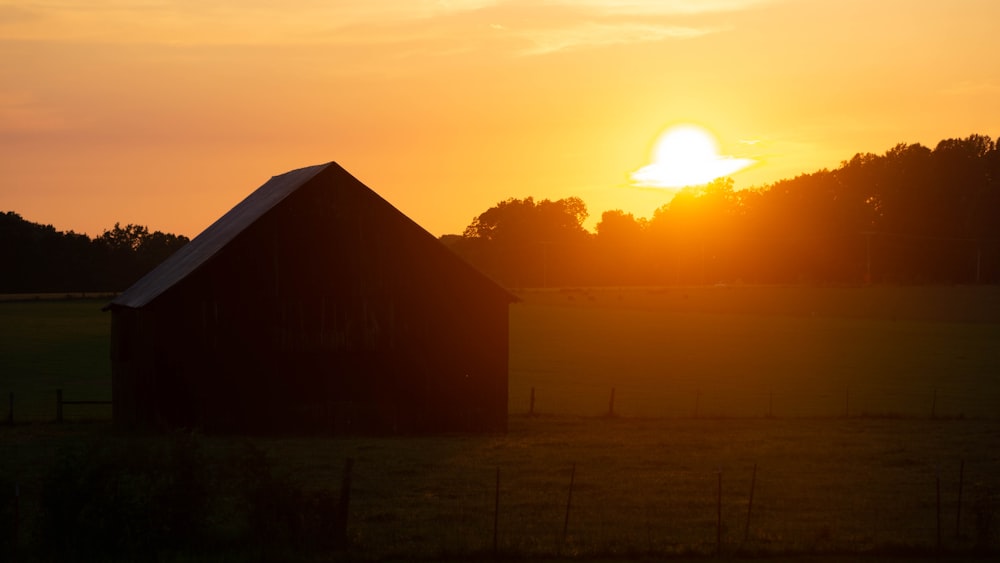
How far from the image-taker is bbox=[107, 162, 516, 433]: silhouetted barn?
34.9 m

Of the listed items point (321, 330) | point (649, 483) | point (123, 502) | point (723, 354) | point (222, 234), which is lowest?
point (723, 354)

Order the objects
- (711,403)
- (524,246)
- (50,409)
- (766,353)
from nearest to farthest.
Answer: (50,409), (711,403), (766,353), (524,246)

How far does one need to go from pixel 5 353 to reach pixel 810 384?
47.7 m

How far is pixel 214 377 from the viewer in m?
35.0

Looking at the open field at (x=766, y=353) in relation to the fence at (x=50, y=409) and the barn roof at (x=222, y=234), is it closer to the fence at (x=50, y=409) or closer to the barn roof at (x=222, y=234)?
the barn roof at (x=222, y=234)

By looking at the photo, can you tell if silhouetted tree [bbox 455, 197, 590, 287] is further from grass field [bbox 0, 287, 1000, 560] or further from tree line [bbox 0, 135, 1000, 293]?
grass field [bbox 0, 287, 1000, 560]

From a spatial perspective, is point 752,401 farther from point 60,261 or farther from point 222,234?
point 60,261

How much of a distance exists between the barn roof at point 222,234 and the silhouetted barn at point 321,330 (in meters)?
0.12

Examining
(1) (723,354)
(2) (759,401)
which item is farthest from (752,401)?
(1) (723,354)

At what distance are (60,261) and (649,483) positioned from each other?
144 m

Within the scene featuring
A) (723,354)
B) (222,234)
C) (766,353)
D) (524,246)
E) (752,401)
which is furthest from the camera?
(524,246)

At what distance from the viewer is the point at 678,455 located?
99.8 ft

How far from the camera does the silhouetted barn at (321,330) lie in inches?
1375

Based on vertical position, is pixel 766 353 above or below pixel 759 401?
above
